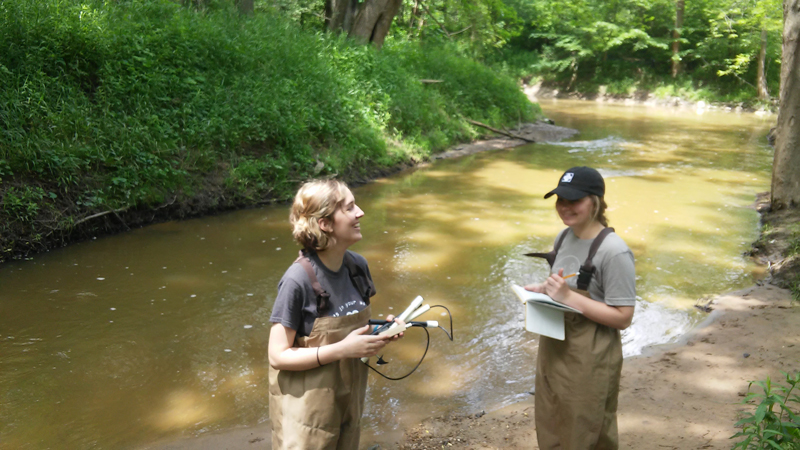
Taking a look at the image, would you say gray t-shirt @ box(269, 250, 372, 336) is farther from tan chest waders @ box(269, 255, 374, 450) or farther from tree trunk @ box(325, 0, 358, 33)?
tree trunk @ box(325, 0, 358, 33)

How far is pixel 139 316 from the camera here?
18.4ft

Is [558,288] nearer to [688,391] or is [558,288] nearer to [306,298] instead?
[306,298]

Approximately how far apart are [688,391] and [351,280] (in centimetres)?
289

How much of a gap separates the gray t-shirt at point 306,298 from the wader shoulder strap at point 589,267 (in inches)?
37.1

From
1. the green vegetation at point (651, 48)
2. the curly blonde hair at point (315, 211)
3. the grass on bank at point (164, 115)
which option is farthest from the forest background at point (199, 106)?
the green vegetation at point (651, 48)

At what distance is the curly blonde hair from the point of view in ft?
7.66

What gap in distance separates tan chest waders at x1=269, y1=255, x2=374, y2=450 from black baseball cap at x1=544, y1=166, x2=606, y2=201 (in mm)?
1040

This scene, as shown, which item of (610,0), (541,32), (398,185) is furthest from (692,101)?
(398,185)

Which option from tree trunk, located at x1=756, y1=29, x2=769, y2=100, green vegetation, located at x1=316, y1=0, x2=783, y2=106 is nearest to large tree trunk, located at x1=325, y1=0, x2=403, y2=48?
green vegetation, located at x1=316, y1=0, x2=783, y2=106

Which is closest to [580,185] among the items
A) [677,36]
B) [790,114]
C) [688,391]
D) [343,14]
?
[688,391]

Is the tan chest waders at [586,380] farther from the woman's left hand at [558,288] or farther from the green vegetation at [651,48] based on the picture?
the green vegetation at [651,48]

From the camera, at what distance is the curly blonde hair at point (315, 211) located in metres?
2.34

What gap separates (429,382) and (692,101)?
1214 inches

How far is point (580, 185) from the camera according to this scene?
2.65 m
